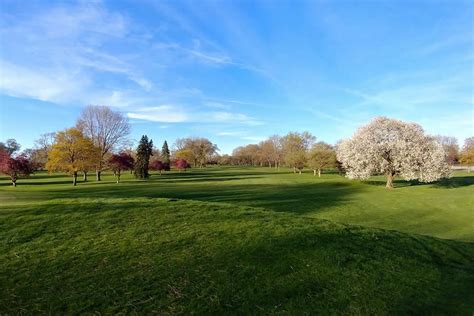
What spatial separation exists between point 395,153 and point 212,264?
38.3m

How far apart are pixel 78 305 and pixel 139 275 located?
4.31 ft

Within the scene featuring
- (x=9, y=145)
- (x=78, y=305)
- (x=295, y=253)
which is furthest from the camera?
(x=9, y=145)

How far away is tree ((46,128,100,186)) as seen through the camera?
A: 47375 millimetres

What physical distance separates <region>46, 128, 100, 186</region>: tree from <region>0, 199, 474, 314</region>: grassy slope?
40.7m

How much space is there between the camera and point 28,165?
4525 cm

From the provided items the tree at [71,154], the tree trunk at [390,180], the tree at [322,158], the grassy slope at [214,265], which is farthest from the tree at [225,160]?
the grassy slope at [214,265]

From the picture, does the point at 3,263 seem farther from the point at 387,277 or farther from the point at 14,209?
the point at 387,277

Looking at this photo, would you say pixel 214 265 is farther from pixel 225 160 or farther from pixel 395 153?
pixel 225 160

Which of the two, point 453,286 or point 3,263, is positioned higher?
point 3,263

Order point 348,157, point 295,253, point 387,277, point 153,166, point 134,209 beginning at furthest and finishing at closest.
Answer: point 153,166
point 348,157
point 134,209
point 295,253
point 387,277

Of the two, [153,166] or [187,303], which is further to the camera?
[153,166]

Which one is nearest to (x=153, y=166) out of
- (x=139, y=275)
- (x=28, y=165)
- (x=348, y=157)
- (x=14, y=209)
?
(x=28, y=165)

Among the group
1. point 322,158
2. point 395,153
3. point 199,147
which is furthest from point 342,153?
point 199,147

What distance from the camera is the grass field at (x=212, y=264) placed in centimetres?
589
